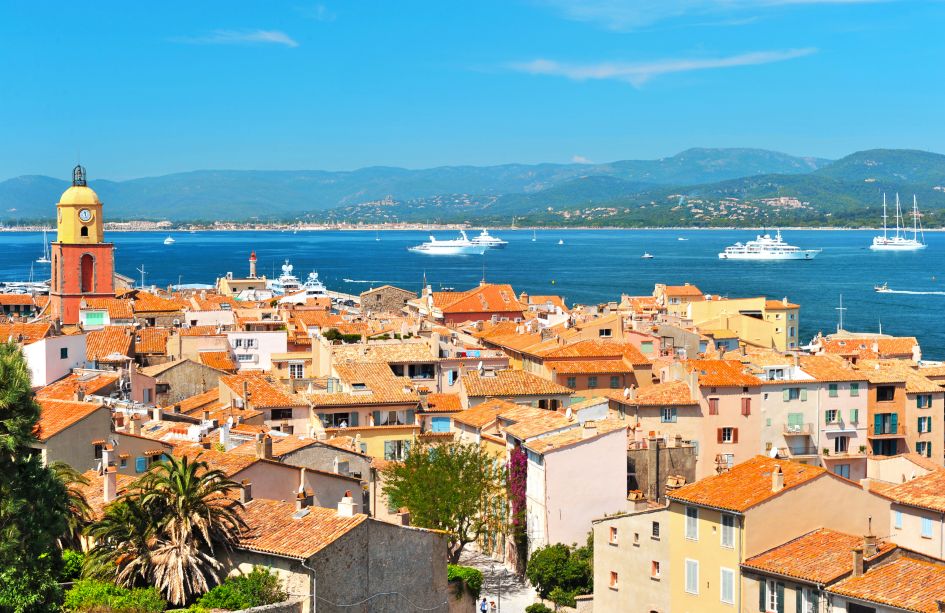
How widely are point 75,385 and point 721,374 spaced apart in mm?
17903

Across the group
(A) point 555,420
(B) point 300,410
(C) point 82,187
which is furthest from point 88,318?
(A) point 555,420

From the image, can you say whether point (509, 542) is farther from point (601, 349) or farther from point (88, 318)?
point (88, 318)

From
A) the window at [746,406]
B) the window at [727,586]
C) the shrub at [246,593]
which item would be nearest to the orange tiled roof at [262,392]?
the window at [746,406]

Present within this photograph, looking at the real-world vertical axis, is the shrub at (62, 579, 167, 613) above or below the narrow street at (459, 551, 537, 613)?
above

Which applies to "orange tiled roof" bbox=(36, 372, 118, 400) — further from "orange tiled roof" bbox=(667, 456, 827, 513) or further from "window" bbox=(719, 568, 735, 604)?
"window" bbox=(719, 568, 735, 604)

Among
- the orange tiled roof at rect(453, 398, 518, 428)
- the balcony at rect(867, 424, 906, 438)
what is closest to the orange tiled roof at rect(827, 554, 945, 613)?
the orange tiled roof at rect(453, 398, 518, 428)

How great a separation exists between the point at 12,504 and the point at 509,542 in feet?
53.9

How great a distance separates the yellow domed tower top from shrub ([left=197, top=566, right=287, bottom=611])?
42.3 metres

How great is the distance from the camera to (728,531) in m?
24.0

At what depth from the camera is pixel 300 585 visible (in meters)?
17.2

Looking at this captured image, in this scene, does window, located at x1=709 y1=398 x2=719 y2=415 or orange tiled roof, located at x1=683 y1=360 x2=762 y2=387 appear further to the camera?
orange tiled roof, located at x1=683 y1=360 x2=762 y2=387

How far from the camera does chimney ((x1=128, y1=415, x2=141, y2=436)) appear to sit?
92.3 ft

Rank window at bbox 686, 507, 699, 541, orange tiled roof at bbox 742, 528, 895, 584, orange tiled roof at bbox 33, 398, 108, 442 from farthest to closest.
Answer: window at bbox 686, 507, 699, 541
orange tiled roof at bbox 33, 398, 108, 442
orange tiled roof at bbox 742, 528, 895, 584

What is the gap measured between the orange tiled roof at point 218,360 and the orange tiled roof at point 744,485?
21.9 meters
